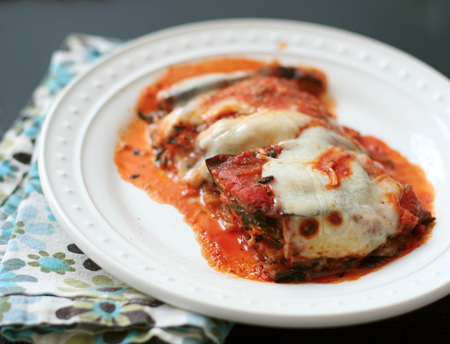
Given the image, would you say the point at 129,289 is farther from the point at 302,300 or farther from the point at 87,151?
the point at 87,151

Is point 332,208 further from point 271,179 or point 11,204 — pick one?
point 11,204

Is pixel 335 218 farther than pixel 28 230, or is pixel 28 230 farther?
pixel 28 230

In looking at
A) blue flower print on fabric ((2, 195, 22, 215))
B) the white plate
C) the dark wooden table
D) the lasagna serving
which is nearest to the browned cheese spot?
the lasagna serving

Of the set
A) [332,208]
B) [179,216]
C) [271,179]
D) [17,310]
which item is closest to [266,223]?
[271,179]

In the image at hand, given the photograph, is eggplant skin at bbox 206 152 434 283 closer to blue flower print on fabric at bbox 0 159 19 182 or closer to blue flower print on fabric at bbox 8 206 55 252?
blue flower print on fabric at bbox 8 206 55 252

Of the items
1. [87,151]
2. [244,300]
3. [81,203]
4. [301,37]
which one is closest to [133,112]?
[87,151]

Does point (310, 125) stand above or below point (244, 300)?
above

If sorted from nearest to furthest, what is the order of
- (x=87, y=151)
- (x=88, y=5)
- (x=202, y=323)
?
(x=202, y=323)
(x=87, y=151)
(x=88, y=5)

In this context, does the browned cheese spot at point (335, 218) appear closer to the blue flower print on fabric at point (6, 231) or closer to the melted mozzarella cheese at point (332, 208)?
the melted mozzarella cheese at point (332, 208)
